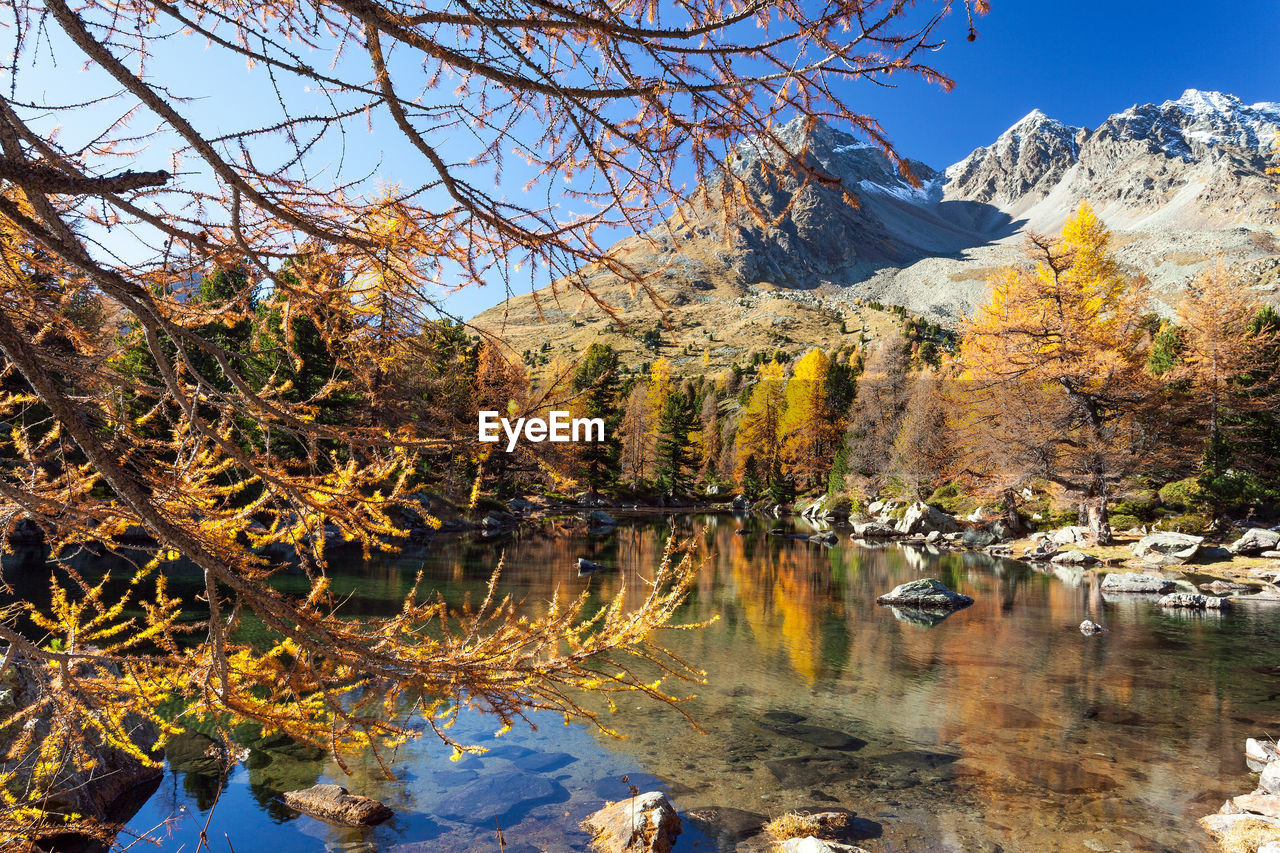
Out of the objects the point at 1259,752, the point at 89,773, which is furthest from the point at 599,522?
the point at 1259,752

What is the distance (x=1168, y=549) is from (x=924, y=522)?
38.3ft

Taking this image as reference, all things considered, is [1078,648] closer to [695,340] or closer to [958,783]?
[958,783]

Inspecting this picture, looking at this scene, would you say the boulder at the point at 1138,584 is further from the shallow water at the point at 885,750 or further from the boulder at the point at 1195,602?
the shallow water at the point at 885,750

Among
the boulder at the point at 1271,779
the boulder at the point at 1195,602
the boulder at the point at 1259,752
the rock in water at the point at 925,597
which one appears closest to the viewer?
the boulder at the point at 1271,779

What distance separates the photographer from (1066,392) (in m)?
26.4

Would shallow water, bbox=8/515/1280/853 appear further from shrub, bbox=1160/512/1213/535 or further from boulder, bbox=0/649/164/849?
shrub, bbox=1160/512/1213/535

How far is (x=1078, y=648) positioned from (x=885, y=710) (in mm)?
5632

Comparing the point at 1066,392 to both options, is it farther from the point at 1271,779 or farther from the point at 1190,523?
the point at 1271,779

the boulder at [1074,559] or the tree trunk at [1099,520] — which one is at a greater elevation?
the tree trunk at [1099,520]

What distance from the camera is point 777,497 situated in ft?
168

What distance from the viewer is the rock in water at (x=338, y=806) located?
689 cm

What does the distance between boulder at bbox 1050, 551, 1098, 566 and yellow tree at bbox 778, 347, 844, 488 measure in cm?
2849

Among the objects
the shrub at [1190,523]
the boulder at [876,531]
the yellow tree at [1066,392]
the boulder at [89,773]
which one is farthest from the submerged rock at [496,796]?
the boulder at [876,531]

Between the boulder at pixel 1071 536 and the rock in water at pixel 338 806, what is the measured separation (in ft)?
87.2
